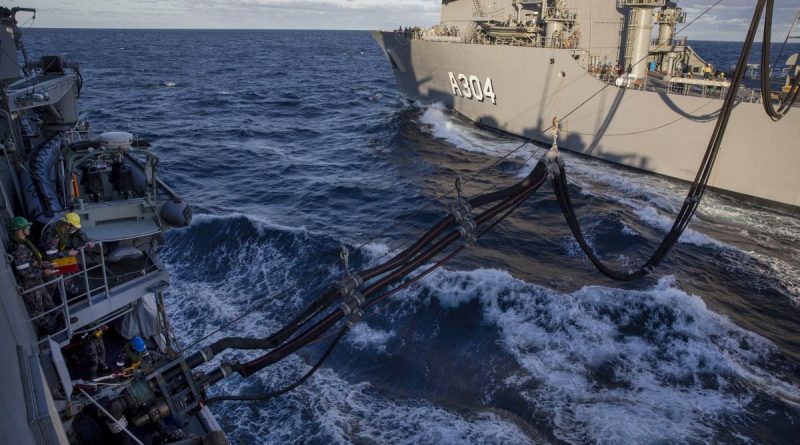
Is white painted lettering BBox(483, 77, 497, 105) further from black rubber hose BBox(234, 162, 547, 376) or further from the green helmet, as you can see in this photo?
the green helmet

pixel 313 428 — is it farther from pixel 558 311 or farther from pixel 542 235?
pixel 542 235

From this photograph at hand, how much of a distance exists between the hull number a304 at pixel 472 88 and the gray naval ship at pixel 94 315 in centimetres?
2500

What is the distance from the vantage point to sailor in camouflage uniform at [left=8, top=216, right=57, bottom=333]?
7480 millimetres

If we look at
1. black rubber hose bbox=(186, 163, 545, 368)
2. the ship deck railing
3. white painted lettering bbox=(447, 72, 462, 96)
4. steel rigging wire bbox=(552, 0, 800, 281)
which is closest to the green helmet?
the ship deck railing

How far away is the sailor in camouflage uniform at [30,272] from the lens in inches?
295

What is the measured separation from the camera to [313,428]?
10.4 metres

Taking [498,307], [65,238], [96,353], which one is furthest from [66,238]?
[498,307]

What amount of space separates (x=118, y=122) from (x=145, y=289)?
3207cm

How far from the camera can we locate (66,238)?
8.41 meters

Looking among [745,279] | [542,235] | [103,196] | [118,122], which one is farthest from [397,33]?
[103,196]

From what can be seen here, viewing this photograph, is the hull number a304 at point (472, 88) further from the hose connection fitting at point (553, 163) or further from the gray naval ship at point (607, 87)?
the hose connection fitting at point (553, 163)

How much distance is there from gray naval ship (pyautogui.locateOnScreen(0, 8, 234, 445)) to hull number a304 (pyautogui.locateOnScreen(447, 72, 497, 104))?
24999 mm

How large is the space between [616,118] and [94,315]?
25.4m

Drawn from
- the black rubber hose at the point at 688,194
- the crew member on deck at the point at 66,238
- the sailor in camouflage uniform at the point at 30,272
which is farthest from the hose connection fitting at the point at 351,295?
the crew member on deck at the point at 66,238
